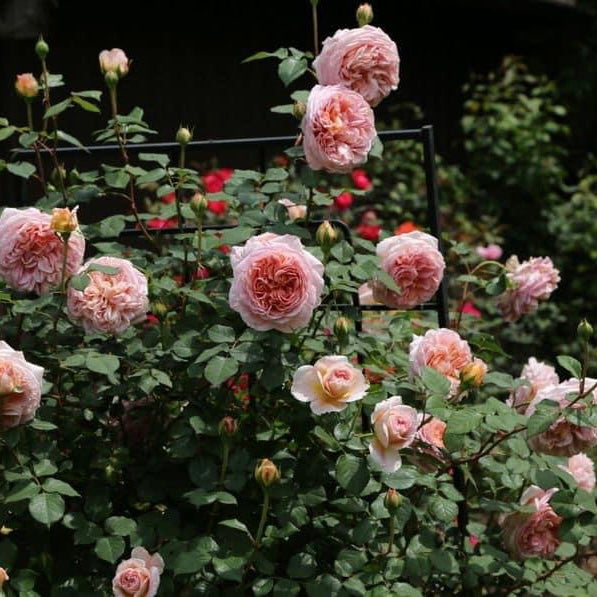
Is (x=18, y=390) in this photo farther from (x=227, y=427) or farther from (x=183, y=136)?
(x=183, y=136)

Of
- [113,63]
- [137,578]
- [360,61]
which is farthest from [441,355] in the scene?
[113,63]

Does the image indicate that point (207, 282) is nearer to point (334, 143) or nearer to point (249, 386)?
point (249, 386)

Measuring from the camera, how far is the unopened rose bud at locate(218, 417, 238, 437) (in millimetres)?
1950

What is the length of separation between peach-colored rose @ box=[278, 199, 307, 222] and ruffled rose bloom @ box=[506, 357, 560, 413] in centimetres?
52

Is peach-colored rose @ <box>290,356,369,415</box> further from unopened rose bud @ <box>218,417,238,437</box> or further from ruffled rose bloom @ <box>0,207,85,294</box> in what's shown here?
ruffled rose bloom @ <box>0,207,85,294</box>

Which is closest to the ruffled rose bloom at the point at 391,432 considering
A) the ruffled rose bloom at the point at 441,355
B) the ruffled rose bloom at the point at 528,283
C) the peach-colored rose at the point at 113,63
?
the ruffled rose bloom at the point at 441,355

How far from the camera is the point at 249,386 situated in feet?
7.27

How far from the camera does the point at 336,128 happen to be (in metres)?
2.02

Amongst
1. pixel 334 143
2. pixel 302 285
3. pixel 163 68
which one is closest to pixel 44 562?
pixel 302 285

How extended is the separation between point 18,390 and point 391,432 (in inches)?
22.0

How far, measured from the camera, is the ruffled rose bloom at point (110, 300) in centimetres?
197

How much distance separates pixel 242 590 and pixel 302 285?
51cm

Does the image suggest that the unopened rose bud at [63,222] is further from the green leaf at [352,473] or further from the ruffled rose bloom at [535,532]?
the ruffled rose bloom at [535,532]

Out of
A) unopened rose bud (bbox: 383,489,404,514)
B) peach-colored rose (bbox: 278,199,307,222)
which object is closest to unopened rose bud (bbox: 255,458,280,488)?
unopened rose bud (bbox: 383,489,404,514)
